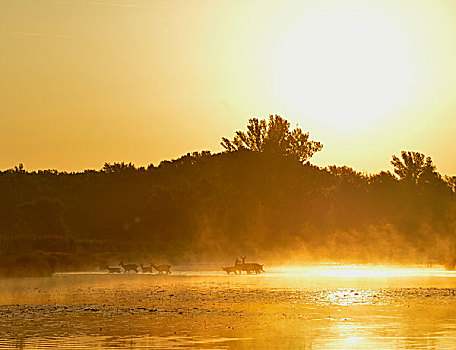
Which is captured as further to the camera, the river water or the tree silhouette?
the tree silhouette

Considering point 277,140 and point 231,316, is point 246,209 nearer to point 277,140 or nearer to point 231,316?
point 277,140

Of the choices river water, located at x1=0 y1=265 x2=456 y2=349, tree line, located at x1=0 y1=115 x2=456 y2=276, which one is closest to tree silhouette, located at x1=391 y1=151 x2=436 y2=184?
tree line, located at x1=0 y1=115 x2=456 y2=276

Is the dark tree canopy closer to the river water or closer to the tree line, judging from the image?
the tree line

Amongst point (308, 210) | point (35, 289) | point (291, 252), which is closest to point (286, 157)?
point (308, 210)

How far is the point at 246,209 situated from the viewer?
129 meters

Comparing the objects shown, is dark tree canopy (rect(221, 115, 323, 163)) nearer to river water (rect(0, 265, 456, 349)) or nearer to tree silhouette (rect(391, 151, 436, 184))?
tree silhouette (rect(391, 151, 436, 184))

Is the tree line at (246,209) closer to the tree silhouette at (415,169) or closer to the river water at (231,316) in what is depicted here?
the tree silhouette at (415,169)

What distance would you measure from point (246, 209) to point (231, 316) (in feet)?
312

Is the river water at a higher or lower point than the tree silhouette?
lower

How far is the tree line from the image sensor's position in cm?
11225

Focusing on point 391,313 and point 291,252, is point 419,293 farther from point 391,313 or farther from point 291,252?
point 291,252

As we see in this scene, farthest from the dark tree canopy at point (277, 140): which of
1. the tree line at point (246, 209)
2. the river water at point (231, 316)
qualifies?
the river water at point (231, 316)

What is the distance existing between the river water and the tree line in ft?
155

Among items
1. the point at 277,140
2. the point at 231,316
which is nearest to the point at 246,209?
the point at 277,140
